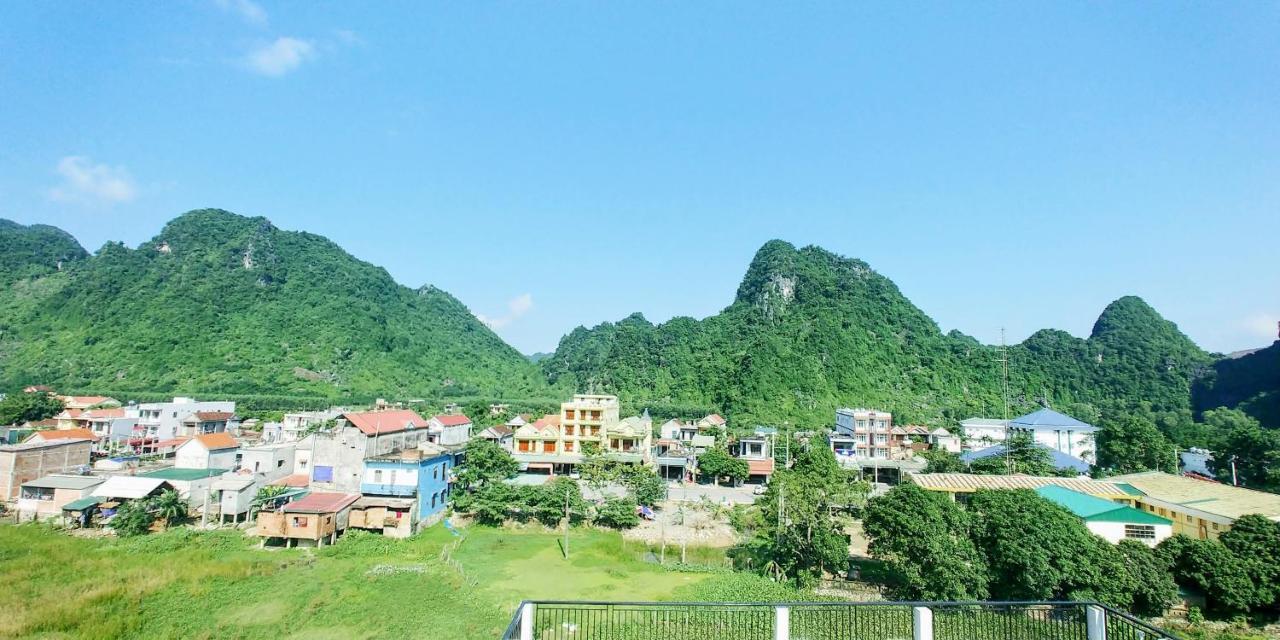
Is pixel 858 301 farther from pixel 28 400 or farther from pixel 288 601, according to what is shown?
pixel 28 400

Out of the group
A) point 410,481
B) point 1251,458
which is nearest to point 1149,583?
point 410,481

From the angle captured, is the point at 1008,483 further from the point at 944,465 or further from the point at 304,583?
the point at 304,583

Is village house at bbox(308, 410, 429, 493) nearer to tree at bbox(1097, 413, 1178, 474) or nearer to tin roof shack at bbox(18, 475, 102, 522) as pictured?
tin roof shack at bbox(18, 475, 102, 522)

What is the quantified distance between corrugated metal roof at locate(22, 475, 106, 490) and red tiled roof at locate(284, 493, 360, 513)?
9.38m

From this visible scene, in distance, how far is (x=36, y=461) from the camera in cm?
2559

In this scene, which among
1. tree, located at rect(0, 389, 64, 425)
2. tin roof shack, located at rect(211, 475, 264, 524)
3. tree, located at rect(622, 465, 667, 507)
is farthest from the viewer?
tree, located at rect(0, 389, 64, 425)

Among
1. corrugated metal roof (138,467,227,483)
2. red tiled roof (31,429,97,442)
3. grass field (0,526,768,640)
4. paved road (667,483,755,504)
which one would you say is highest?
red tiled roof (31,429,97,442)

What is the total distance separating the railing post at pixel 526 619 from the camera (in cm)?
595

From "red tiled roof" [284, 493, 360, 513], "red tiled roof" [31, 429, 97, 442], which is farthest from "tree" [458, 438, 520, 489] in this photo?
"red tiled roof" [31, 429, 97, 442]

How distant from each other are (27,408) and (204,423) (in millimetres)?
10663

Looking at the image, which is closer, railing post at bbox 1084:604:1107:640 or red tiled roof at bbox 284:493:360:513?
railing post at bbox 1084:604:1107:640

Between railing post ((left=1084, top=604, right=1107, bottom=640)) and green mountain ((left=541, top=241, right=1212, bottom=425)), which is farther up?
green mountain ((left=541, top=241, right=1212, bottom=425))

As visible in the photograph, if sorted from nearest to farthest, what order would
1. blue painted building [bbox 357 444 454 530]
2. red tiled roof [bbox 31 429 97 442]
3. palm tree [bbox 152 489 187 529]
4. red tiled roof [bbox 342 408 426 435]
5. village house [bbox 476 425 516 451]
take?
palm tree [bbox 152 489 187 529] < blue painted building [bbox 357 444 454 530] < red tiled roof [bbox 342 408 426 435] < red tiled roof [bbox 31 429 97 442] < village house [bbox 476 425 516 451]

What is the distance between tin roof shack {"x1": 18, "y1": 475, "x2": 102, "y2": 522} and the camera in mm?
22703
